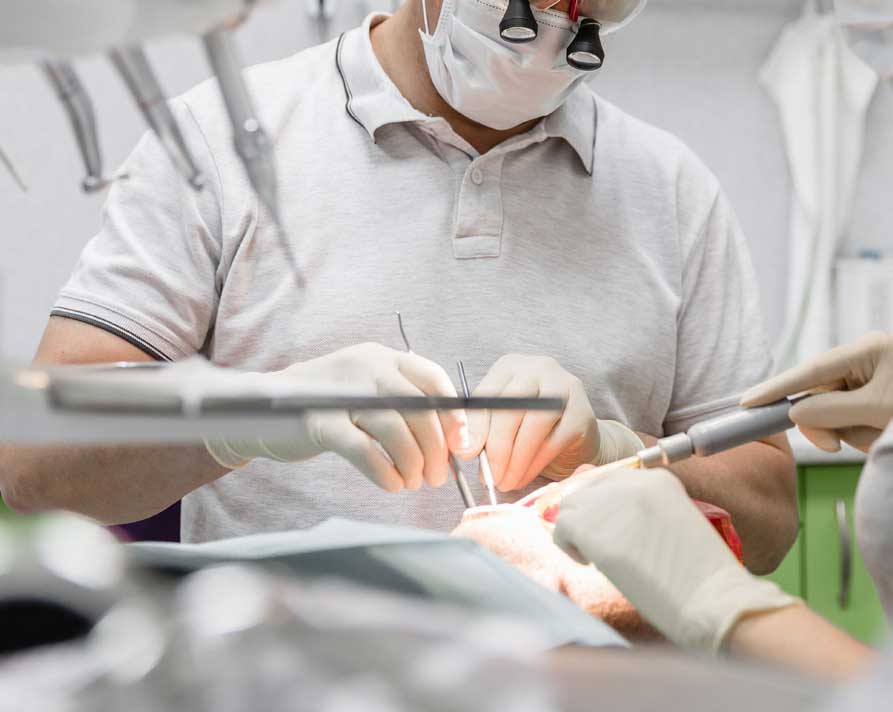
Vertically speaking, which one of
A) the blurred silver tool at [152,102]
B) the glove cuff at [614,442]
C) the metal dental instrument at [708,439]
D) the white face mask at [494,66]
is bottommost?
the glove cuff at [614,442]

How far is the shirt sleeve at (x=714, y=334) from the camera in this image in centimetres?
145

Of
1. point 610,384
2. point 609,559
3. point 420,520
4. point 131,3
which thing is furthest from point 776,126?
point 131,3

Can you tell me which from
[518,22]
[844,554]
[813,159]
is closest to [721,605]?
[518,22]

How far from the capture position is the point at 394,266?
1.33 m

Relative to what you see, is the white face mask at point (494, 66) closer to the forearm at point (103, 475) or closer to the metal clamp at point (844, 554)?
the forearm at point (103, 475)

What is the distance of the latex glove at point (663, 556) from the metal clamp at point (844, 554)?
61.3 inches

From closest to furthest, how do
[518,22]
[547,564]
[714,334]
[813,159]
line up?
[547,564] → [518,22] → [714,334] → [813,159]

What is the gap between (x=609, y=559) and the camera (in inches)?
30.8

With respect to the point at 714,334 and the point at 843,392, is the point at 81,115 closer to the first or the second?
the point at 843,392

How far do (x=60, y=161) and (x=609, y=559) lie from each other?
2014 millimetres

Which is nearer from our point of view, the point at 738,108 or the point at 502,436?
the point at 502,436

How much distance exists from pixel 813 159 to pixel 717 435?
191cm

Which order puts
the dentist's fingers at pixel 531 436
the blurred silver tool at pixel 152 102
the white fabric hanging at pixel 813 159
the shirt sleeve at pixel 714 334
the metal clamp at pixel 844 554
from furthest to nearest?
the white fabric hanging at pixel 813 159 < the metal clamp at pixel 844 554 < the shirt sleeve at pixel 714 334 < the dentist's fingers at pixel 531 436 < the blurred silver tool at pixel 152 102

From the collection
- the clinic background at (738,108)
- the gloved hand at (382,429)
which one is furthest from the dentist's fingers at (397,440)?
the clinic background at (738,108)
